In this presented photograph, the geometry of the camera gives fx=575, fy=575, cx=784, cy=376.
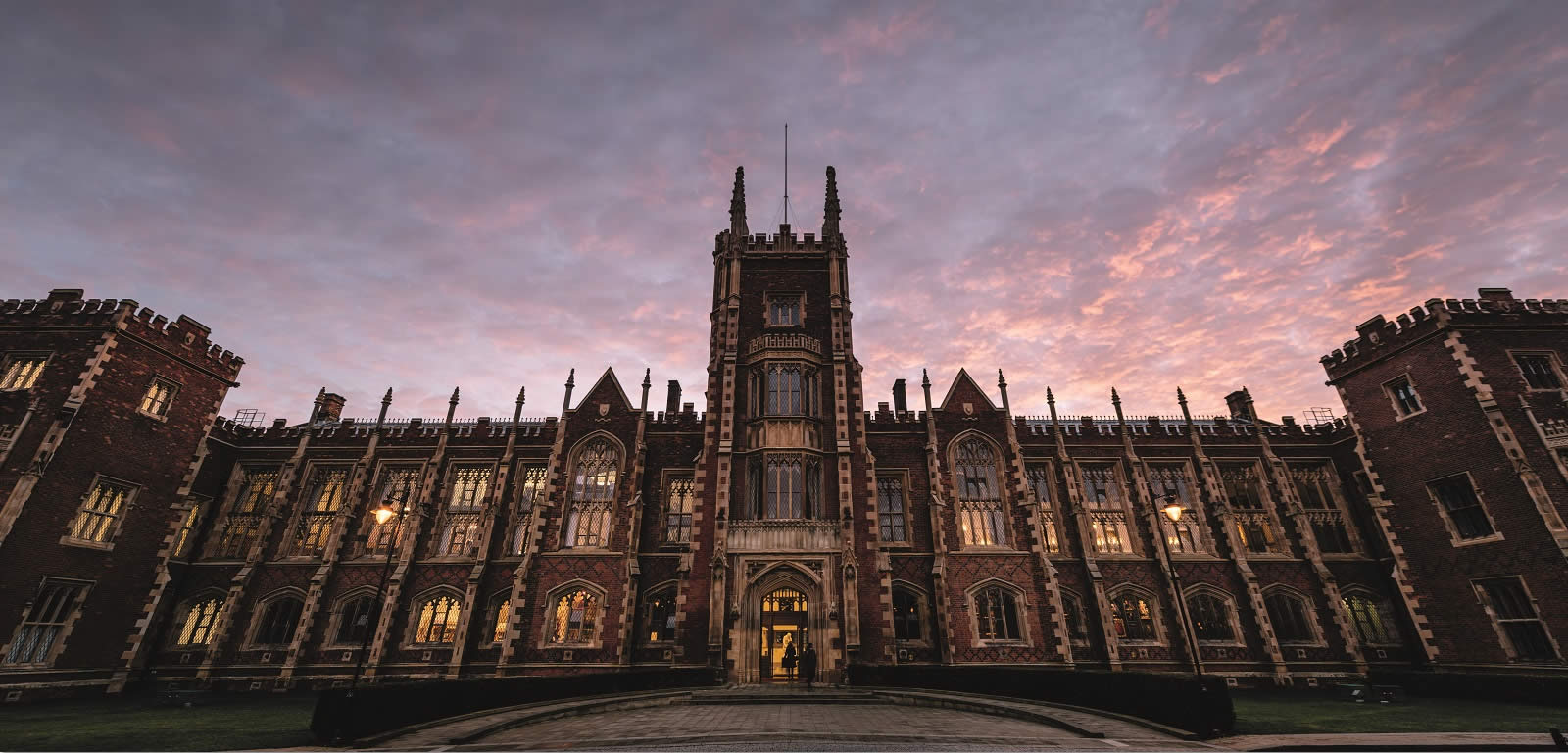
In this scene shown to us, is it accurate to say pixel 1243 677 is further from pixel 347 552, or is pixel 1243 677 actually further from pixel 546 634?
pixel 347 552

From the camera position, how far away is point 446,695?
13867mm

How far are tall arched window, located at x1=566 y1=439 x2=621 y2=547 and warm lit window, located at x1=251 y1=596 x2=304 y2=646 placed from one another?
13.3 metres

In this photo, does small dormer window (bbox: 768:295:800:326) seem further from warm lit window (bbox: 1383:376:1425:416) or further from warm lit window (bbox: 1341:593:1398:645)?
warm lit window (bbox: 1341:593:1398:645)

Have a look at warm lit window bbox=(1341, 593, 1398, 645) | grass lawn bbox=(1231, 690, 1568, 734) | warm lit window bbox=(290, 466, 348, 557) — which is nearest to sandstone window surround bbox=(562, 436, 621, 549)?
warm lit window bbox=(290, 466, 348, 557)

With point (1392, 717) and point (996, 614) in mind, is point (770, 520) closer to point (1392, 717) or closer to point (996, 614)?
point (996, 614)

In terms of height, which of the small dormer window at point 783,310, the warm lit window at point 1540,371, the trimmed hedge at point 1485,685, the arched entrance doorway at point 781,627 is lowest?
the trimmed hedge at point 1485,685

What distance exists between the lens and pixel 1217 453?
30.3 m

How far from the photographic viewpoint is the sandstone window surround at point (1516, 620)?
65.4 ft

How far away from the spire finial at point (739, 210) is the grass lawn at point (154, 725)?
25768 mm

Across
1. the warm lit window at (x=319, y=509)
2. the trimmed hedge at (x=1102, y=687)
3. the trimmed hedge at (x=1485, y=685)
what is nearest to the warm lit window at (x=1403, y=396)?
the trimmed hedge at (x=1485, y=685)

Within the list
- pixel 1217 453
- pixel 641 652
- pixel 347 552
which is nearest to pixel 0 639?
pixel 347 552

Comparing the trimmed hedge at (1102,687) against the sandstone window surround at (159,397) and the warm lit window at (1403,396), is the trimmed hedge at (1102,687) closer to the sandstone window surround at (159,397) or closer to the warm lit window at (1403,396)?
the warm lit window at (1403,396)

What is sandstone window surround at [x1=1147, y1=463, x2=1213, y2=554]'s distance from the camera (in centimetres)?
2841

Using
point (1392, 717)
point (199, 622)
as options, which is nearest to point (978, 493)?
point (1392, 717)
